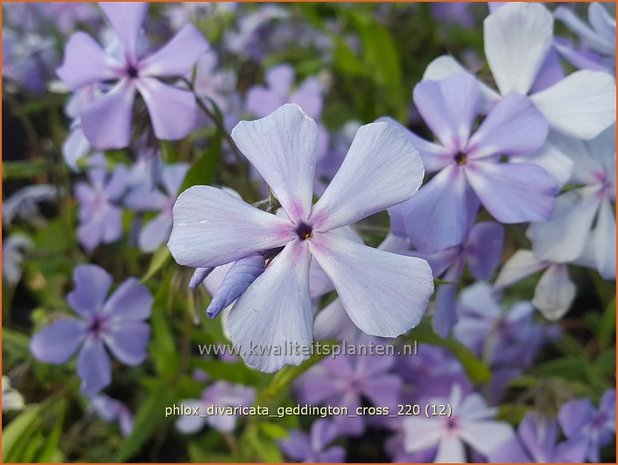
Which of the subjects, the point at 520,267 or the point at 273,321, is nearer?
the point at 273,321

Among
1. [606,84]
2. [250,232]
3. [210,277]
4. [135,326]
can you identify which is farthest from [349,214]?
[135,326]

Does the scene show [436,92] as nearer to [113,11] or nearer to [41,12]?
[113,11]

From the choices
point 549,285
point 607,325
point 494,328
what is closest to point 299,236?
point 549,285

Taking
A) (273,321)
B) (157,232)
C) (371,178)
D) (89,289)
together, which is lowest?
(273,321)

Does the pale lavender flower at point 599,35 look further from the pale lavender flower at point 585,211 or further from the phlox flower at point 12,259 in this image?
the phlox flower at point 12,259

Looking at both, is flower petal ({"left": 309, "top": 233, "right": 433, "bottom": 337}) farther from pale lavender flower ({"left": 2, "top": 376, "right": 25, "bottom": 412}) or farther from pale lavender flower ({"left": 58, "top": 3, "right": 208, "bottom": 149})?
pale lavender flower ({"left": 2, "top": 376, "right": 25, "bottom": 412})

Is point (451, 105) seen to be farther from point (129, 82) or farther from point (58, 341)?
point (58, 341)

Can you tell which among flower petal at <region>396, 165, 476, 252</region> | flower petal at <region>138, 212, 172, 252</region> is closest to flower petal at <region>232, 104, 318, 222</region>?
flower petal at <region>396, 165, 476, 252</region>

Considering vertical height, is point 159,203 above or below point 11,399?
above
